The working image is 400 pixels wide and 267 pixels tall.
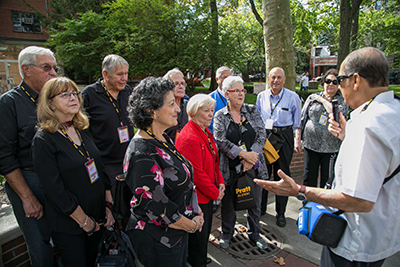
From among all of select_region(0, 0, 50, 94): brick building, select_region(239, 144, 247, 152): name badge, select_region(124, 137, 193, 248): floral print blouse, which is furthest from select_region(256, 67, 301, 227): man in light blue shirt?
select_region(0, 0, 50, 94): brick building

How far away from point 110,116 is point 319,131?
3.03 meters

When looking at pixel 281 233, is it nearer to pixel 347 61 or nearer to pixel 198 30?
pixel 347 61

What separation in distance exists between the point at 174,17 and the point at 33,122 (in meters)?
10.5

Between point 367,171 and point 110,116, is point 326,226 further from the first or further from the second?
point 110,116

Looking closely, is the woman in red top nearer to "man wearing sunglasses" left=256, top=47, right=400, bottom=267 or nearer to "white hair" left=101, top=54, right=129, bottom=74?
"man wearing sunglasses" left=256, top=47, right=400, bottom=267

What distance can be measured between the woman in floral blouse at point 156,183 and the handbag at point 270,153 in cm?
188

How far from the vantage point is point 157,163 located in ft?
5.62

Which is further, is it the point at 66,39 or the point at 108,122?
the point at 66,39

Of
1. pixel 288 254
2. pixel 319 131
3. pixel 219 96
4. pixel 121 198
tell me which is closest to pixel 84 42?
pixel 219 96

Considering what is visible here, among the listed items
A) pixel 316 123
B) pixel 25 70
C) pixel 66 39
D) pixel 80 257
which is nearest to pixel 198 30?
pixel 66 39

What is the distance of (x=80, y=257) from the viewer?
2.04 metres

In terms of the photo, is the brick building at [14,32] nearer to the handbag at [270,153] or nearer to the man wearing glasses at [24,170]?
the man wearing glasses at [24,170]

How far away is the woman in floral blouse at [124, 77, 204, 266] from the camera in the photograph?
1667mm

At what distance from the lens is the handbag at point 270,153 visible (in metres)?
3.49
